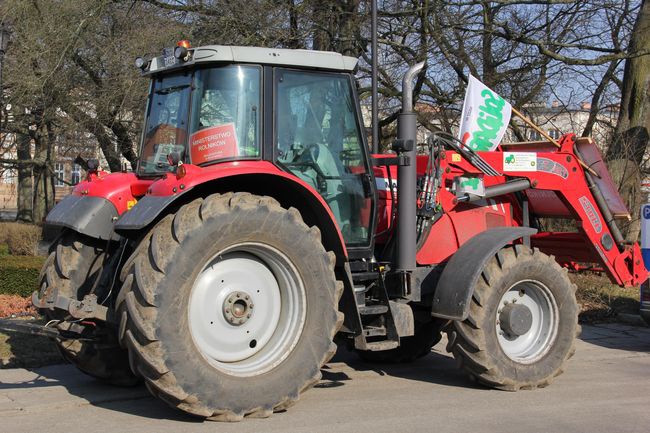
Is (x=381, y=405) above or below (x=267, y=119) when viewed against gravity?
below

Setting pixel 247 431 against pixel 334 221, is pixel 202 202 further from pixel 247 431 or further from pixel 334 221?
pixel 247 431

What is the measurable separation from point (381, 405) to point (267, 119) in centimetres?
237

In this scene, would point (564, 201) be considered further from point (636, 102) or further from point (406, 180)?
point (636, 102)

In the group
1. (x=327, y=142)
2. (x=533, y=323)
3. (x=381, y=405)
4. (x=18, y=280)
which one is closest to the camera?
(x=381, y=405)

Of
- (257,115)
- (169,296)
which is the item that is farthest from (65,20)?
(169,296)

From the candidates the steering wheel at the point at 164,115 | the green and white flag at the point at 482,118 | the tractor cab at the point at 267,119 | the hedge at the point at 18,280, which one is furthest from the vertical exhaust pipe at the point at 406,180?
the hedge at the point at 18,280

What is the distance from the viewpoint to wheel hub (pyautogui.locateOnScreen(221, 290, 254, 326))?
224 inches

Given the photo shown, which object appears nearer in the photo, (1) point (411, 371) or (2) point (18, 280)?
(1) point (411, 371)

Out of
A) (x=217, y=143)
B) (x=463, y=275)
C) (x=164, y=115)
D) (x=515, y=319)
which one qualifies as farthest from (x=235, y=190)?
(x=515, y=319)

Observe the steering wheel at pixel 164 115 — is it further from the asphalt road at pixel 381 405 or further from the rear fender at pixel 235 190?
the asphalt road at pixel 381 405

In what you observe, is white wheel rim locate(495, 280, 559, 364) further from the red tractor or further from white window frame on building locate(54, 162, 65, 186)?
white window frame on building locate(54, 162, 65, 186)

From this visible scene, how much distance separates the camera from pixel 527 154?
290 inches

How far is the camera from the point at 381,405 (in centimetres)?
612

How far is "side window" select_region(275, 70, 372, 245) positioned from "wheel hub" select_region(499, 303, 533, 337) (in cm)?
144
